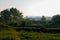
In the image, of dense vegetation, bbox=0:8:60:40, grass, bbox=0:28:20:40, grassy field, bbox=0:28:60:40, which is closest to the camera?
grass, bbox=0:28:20:40

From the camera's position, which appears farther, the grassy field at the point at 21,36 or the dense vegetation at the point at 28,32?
the dense vegetation at the point at 28,32

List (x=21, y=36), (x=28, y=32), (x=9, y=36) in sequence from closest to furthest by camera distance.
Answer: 1. (x=9, y=36)
2. (x=21, y=36)
3. (x=28, y=32)

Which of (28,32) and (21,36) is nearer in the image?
(21,36)

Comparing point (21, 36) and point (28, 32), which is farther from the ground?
point (28, 32)

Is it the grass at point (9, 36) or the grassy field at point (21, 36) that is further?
the grassy field at point (21, 36)

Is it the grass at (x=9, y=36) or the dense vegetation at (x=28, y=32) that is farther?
the dense vegetation at (x=28, y=32)

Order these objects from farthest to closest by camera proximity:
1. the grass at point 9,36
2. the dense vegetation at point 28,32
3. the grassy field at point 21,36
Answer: the dense vegetation at point 28,32 → the grassy field at point 21,36 → the grass at point 9,36

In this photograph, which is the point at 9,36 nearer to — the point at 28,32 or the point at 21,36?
the point at 21,36

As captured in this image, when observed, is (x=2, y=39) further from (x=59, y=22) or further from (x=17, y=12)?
(x=17, y=12)

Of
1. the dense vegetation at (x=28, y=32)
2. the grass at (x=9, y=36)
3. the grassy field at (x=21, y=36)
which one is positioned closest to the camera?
the grass at (x=9, y=36)

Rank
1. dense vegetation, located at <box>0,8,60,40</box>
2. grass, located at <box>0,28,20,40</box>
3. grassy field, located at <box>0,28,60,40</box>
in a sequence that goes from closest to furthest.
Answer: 1. grass, located at <box>0,28,20,40</box>
2. grassy field, located at <box>0,28,60,40</box>
3. dense vegetation, located at <box>0,8,60,40</box>

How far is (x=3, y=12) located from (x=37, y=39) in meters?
63.7

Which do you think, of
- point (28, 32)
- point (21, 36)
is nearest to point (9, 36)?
point (21, 36)

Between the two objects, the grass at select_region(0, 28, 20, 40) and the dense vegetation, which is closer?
the grass at select_region(0, 28, 20, 40)
